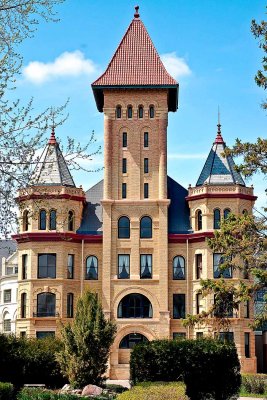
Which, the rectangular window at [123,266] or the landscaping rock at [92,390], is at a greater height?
the rectangular window at [123,266]

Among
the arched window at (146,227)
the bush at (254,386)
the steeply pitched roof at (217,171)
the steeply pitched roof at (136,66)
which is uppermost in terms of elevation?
the steeply pitched roof at (136,66)

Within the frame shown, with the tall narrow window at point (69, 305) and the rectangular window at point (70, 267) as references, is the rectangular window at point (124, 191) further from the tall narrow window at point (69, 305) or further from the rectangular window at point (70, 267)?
the tall narrow window at point (69, 305)

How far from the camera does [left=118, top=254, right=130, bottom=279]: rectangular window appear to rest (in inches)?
2357

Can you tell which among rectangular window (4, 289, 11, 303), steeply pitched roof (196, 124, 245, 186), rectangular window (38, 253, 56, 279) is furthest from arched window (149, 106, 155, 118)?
rectangular window (4, 289, 11, 303)

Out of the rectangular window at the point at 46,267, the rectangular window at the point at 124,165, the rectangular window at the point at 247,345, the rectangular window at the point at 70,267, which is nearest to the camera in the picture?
the rectangular window at the point at 247,345

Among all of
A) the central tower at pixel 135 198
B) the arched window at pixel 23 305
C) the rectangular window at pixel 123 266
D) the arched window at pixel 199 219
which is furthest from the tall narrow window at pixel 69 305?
the arched window at pixel 199 219

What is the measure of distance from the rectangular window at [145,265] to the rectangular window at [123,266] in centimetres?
103

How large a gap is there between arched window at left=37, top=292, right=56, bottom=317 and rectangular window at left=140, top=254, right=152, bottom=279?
6.74 meters

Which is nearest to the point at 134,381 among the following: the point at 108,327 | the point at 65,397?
the point at 65,397

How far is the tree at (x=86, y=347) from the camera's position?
4062cm

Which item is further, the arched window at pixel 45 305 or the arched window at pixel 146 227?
the arched window at pixel 146 227

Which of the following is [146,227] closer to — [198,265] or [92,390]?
[198,265]

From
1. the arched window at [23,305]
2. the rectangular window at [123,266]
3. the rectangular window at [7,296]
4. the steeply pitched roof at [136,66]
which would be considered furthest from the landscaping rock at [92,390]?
the rectangular window at [7,296]

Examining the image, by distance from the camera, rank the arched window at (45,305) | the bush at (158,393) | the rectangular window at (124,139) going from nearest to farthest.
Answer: the bush at (158,393) → the arched window at (45,305) → the rectangular window at (124,139)
